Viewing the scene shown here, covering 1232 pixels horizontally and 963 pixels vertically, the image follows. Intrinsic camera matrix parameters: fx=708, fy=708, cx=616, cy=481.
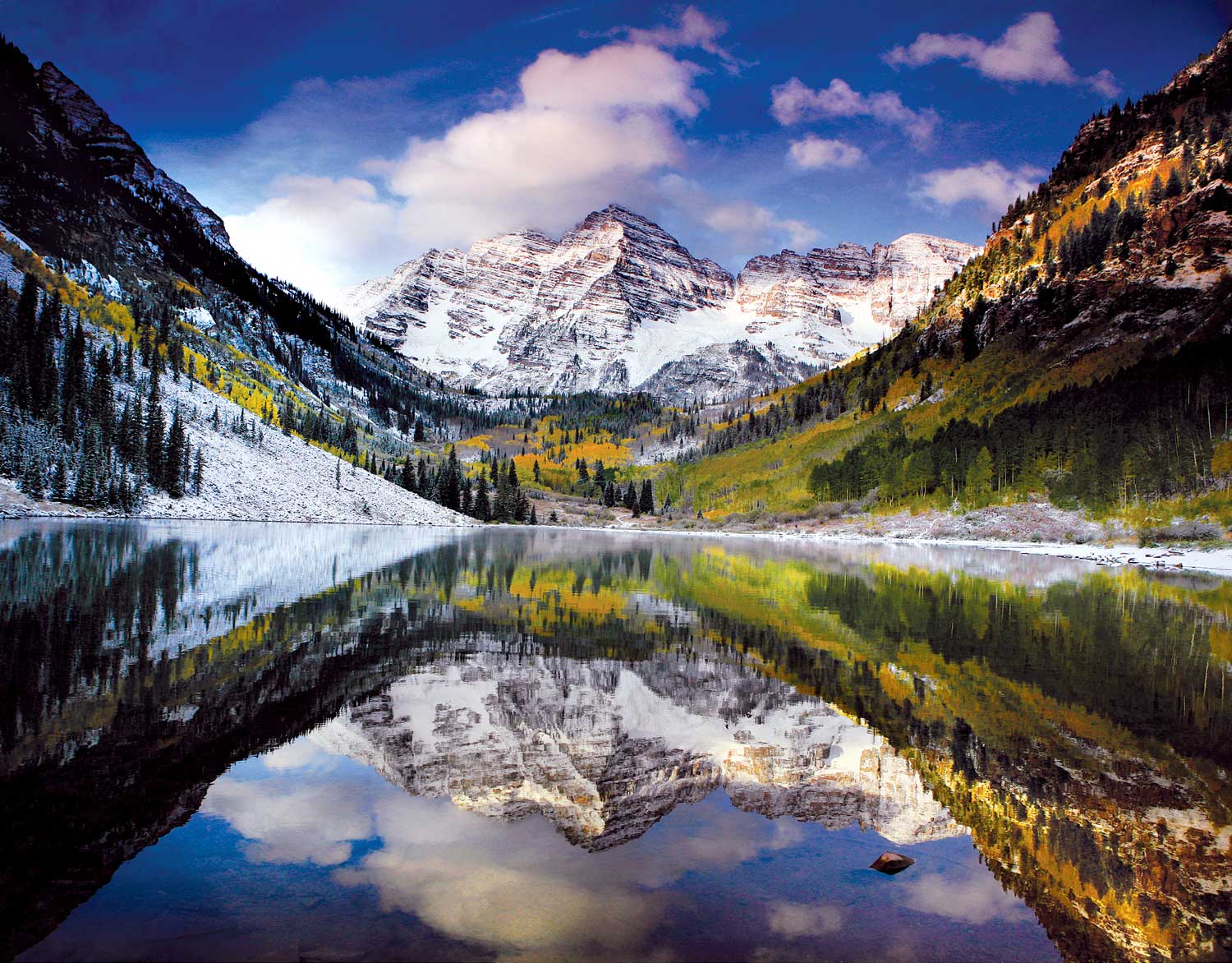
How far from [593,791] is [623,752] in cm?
131

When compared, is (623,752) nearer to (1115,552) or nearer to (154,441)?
(1115,552)

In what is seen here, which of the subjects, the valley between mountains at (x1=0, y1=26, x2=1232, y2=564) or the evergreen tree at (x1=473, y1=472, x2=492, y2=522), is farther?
the evergreen tree at (x1=473, y1=472, x2=492, y2=522)

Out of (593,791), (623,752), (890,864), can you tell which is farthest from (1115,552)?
(593,791)

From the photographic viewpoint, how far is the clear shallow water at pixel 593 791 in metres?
5.09

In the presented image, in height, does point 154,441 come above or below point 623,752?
above

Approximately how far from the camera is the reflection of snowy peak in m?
7.34

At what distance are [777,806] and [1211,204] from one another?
15687cm

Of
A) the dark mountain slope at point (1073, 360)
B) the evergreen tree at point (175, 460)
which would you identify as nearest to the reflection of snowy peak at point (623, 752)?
the dark mountain slope at point (1073, 360)

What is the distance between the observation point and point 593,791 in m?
7.59

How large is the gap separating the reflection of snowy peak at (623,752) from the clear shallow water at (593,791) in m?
0.05

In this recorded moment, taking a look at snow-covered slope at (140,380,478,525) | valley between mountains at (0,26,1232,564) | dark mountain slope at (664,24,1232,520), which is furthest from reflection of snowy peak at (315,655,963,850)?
snow-covered slope at (140,380,478,525)

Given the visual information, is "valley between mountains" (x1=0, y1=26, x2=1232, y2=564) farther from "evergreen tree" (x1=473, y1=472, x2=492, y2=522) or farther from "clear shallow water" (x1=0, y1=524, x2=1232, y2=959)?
"clear shallow water" (x1=0, y1=524, x2=1232, y2=959)

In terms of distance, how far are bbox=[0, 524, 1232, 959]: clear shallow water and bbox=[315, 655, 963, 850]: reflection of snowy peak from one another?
0.05 m

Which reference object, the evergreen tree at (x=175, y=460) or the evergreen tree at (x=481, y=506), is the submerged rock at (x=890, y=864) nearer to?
the evergreen tree at (x=175, y=460)
